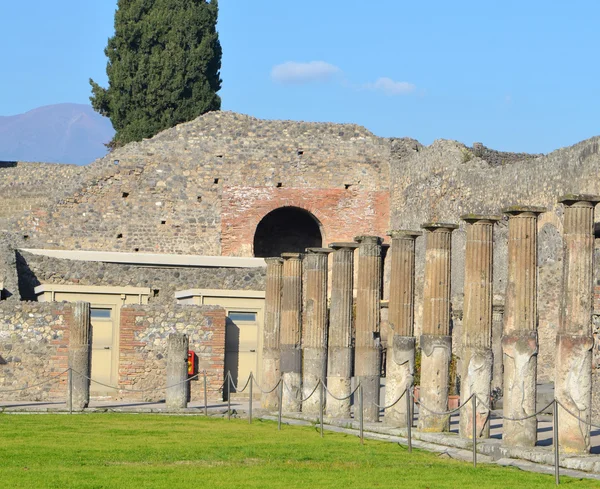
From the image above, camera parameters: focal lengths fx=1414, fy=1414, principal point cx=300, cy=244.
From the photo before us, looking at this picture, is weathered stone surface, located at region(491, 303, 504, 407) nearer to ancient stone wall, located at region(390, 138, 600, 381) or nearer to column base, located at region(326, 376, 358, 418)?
ancient stone wall, located at region(390, 138, 600, 381)

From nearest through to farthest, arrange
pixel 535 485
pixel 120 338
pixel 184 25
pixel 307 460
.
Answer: pixel 535 485 → pixel 307 460 → pixel 120 338 → pixel 184 25

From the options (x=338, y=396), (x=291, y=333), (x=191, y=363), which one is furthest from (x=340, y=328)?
(x=191, y=363)

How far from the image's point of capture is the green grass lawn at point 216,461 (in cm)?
1445

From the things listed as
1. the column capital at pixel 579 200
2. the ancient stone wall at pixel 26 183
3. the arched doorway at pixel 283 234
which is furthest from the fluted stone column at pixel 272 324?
the arched doorway at pixel 283 234

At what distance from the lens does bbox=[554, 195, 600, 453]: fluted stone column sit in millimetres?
17125

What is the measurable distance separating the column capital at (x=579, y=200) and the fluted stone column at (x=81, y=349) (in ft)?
32.9

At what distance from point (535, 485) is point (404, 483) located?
4.36ft

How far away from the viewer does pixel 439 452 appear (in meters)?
17.6

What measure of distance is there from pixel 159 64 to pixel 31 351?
2124cm

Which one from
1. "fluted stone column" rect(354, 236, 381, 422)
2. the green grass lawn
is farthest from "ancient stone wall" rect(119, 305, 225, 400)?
the green grass lawn

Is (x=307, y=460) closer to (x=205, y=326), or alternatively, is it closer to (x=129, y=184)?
(x=205, y=326)

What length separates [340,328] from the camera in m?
23.6

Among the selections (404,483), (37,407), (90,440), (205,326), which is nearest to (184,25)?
(205,326)

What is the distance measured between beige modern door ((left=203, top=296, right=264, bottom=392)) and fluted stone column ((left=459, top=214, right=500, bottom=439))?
879cm
